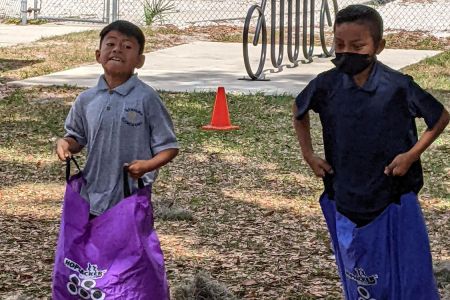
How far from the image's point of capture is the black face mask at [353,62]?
12.2 ft

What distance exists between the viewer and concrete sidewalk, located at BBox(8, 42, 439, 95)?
Answer: 1224cm

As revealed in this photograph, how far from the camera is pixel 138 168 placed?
396cm

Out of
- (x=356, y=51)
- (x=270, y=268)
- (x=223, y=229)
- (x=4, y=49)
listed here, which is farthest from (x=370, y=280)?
(x=4, y=49)

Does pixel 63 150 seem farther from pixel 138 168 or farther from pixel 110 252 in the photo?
pixel 110 252

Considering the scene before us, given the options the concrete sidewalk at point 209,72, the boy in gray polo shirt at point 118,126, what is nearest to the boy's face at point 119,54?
the boy in gray polo shirt at point 118,126

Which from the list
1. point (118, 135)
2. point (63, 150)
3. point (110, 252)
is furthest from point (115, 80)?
point (110, 252)

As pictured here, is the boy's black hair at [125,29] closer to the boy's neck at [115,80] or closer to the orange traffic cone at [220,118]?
the boy's neck at [115,80]

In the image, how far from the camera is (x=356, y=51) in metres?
3.74

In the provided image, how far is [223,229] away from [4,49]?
10032 mm

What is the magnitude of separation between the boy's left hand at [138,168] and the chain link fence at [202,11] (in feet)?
48.4

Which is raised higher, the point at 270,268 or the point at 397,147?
the point at 397,147

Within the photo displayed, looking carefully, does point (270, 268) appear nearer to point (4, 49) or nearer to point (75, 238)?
point (75, 238)

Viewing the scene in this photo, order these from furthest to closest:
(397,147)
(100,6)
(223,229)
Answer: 1. (100,6)
2. (223,229)
3. (397,147)

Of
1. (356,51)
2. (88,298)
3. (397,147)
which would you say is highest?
(356,51)
